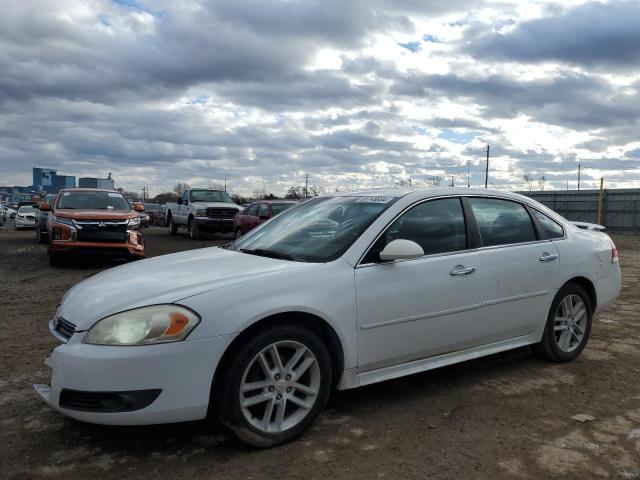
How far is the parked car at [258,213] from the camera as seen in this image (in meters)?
16.6

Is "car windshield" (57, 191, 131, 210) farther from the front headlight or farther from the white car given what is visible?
the front headlight

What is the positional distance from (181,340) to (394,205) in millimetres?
1850

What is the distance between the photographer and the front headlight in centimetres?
288

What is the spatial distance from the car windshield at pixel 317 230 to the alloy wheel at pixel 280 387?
0.65 meters

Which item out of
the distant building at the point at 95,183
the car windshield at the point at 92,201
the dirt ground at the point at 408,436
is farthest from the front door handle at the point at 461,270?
the distant building at the point at 95,183

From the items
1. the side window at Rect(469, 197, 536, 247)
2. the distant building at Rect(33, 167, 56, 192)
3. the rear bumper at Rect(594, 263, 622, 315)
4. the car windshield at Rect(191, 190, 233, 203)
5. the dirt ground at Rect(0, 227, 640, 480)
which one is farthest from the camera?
the distant building at Rect(33, 167, 56, 192)

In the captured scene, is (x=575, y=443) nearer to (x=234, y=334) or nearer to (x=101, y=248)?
(x=234, y=334)

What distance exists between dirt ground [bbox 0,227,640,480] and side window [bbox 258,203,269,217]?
39.3ft

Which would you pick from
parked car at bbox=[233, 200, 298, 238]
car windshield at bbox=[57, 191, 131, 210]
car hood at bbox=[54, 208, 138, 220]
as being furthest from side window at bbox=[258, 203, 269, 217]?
car hood at bbox=[54, 208, 138, 220]

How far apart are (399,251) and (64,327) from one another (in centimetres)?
210

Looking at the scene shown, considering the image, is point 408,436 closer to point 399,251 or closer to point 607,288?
point 399,251

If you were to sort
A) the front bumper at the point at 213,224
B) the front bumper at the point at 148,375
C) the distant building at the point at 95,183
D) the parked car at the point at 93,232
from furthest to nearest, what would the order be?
the distant building at the point at 95,183
the front bumper at the point at 213,224
the parked car at the point at 93,232
the front bumper at the point at 148,375

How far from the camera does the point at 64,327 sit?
3.21 meters

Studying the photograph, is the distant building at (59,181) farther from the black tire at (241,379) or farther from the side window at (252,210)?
the black tire at (241,379)
